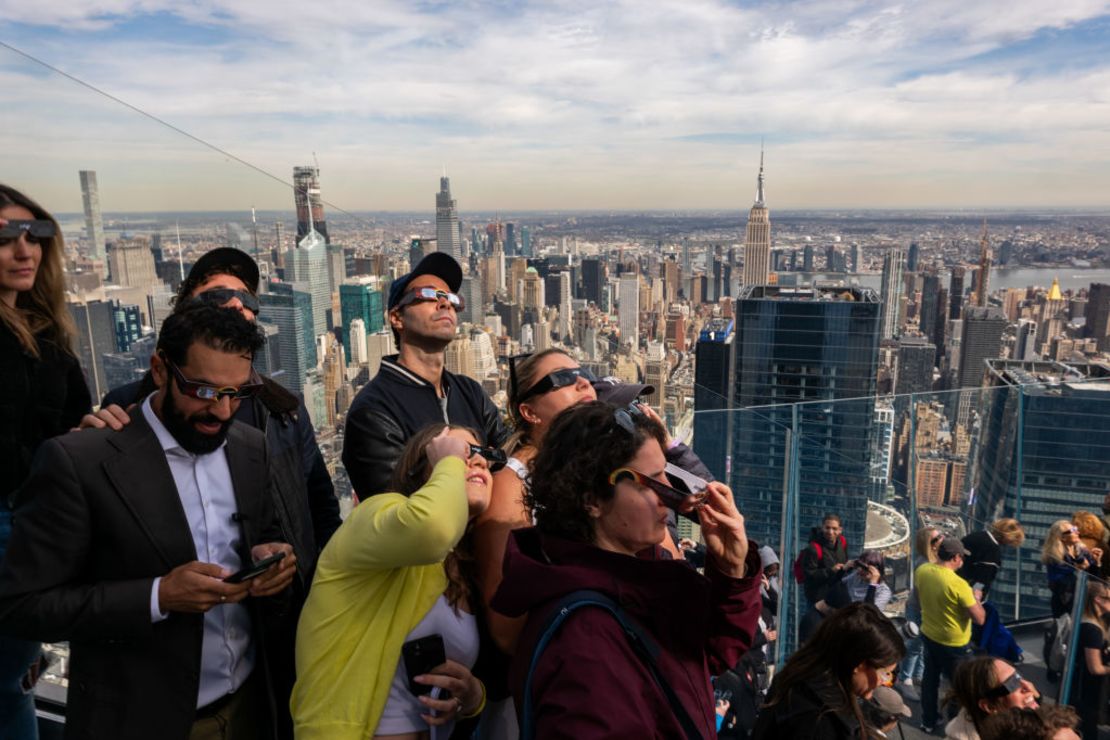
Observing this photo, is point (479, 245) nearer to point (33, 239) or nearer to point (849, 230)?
point (33, 239)

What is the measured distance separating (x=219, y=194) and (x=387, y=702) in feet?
10.2

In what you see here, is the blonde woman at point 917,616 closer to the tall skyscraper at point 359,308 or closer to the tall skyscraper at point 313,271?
the tall skyscraper at point 359,308

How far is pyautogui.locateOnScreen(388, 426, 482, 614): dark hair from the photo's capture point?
1500 millimetres

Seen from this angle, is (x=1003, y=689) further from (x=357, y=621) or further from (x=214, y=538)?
(x=214, y=538)

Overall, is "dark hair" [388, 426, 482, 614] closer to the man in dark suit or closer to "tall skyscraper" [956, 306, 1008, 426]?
the man in dark suit

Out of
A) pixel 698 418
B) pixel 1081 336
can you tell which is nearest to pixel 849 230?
pixel 1081 336

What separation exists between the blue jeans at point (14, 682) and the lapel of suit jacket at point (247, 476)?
654 millimetres

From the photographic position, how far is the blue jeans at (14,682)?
178 cm

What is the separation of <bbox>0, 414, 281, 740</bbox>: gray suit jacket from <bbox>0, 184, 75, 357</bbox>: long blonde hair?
0.63 metres

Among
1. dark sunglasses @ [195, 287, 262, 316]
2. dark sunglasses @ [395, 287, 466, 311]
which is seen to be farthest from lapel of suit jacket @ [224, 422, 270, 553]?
dark sunglasses @ [395, 287, 466, 311]

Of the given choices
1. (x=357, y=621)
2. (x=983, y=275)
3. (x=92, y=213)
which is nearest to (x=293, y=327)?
(x=92, y=213)

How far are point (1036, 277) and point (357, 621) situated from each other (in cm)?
7654

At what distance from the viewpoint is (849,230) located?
8350 cm

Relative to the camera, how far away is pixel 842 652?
73.9 inches
